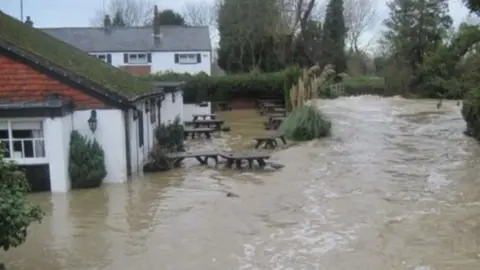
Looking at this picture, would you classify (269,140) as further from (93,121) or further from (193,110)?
(193,110)

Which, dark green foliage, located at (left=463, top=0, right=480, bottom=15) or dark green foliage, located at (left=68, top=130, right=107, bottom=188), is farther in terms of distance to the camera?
dark green foliage, located at (left=463, top=0, right=480, bottom=15)

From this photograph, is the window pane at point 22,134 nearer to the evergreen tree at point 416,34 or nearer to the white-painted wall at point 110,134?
the white-painted wall at point 110,134

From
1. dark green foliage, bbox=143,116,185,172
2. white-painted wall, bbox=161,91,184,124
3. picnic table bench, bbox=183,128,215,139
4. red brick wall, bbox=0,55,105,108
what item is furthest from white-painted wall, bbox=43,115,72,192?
picnic table bench, bbox=183,128,215,139

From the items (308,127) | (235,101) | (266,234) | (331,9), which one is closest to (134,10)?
(331,9)

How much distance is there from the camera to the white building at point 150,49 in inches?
1875

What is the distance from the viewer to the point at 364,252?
8.86 metres

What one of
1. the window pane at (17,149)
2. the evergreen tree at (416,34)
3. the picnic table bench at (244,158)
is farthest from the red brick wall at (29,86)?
the evergreen tree at (416,34)

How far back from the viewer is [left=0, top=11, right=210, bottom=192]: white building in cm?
1349

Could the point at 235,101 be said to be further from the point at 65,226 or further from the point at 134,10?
the point at 134,10

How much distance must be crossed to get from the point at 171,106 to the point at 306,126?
6.22 meters

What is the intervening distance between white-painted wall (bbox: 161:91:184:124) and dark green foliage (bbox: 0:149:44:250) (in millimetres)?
14495

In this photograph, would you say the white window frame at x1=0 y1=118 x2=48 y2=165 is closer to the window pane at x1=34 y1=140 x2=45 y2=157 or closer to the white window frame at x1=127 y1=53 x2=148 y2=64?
the window pane at x1=34 y1=140 x2=45 y2=157

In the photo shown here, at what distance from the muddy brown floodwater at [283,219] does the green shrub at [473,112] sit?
290 centimetres

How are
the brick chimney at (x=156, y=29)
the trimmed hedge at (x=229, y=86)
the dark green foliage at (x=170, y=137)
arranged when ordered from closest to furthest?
1. the dark green foliage at (x=170, y=137)
2. the trimmed hedge at (x=229, y=86)
3. the brick chimney at (x=156, y=29)
